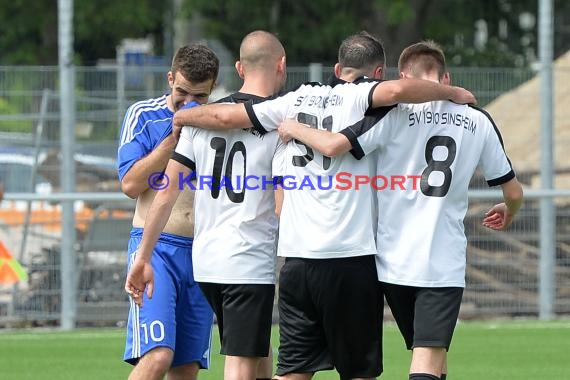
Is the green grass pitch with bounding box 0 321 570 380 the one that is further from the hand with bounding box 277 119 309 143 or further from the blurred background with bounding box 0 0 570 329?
the hand with bounding box 277 119 309 143

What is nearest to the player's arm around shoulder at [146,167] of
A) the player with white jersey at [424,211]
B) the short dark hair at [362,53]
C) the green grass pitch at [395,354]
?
the player with white jersey at [424,211]

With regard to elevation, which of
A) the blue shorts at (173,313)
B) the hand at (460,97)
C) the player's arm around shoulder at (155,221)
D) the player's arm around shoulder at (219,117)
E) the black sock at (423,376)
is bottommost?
the black sock at (423,376)

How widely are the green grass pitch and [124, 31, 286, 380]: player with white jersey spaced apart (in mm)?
2992

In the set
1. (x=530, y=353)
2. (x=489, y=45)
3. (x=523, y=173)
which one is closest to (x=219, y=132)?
(x=530, y=353)

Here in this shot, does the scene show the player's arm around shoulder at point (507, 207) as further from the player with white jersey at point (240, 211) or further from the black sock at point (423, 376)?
the player with white jersey at point (240, 211)

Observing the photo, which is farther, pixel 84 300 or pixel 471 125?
pixel 84 300

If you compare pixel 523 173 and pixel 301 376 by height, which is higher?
pixel 523 173

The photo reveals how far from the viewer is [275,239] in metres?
6.95

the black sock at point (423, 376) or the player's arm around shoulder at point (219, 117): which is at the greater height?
the player's arm around shoulder at point (219, 117)

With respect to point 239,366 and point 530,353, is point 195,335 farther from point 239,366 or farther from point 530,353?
point 530,353

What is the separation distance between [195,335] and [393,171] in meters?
1.50

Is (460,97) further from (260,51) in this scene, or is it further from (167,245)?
(167,245)

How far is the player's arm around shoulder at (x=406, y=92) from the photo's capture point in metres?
6.52

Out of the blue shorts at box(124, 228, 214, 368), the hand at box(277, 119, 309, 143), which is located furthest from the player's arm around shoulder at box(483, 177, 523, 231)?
the blue shorts at box(124, 228, 214, 368)
